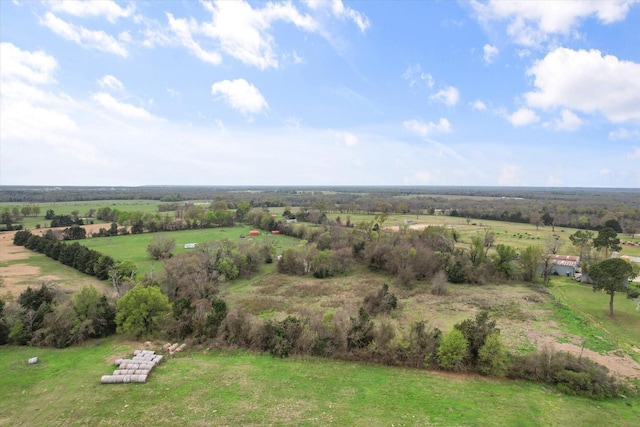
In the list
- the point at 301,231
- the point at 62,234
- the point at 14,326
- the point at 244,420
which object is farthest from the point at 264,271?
the point at 62,234

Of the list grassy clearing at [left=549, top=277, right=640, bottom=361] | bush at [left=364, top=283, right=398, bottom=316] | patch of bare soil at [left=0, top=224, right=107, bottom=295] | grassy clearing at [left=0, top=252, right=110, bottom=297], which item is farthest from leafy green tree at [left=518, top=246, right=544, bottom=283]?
patch of bare soil at [left=0, top=224, right=107, bottom=295]

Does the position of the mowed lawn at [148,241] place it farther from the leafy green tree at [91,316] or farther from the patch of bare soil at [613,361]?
the patch of bare soil at [613,361]

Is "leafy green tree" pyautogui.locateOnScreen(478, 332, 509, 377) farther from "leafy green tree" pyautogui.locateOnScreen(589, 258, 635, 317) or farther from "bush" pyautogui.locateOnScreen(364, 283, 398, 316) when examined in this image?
"leafy green tree" pyautogui.locateOnScreen(589, 258, 635, 317)

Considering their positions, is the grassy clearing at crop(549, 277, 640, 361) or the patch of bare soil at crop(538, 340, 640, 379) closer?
the patch of bare soil at crop(538, 340, 640, 379)

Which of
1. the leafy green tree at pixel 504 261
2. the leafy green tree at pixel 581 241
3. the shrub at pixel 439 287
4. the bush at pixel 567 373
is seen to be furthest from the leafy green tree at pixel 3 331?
the leafy green tree at pixel 581 241

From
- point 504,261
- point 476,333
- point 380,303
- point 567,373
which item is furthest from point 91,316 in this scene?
point 504,261

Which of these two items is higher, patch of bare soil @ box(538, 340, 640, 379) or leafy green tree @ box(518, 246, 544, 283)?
leafy green tree @ box(518, 246, 544, 283)
